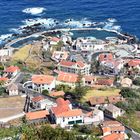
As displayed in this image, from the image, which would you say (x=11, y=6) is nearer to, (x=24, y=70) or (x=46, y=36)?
(x=46, y=36)

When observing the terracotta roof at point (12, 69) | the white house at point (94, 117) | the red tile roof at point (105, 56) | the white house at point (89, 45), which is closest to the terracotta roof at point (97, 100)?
the white house at point (94, 117)

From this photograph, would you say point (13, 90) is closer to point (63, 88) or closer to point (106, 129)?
point (63, 88)

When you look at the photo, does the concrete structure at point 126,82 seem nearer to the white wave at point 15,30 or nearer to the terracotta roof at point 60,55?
the terracotta roof at point 60,55

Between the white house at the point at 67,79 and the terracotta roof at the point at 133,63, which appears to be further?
the terracotta roof at the point at 133,63

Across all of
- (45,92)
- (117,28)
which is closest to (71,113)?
(45,92)

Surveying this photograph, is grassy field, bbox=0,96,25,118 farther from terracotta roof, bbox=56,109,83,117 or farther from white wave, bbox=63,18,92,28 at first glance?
white wave, bbox=63,18,92,28

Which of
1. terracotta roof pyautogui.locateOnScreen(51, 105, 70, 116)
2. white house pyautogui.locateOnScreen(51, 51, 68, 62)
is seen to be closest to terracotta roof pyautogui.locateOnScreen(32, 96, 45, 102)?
terracotta roof pyautogui.locateOnScreen(51, 105, 70, 116)

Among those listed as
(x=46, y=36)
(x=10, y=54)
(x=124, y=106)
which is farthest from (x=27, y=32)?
(x=124, y=106)
